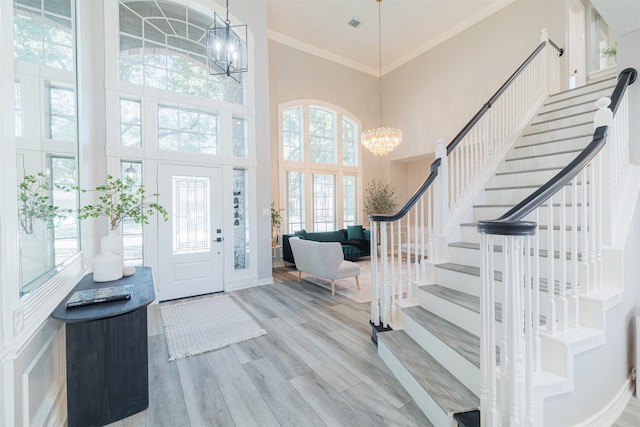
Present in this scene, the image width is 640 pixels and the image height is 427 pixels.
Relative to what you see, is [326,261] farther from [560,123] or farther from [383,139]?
[560,123]

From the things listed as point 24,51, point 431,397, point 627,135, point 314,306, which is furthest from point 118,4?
point 627,135

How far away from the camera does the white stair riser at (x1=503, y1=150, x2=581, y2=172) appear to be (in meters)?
2.98

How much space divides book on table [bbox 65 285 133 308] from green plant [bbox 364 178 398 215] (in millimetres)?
6474

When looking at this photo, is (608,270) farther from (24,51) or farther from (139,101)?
(139,101)

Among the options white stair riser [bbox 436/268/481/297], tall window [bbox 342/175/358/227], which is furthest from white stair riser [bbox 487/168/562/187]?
tall window [bbox 342/175/358/227]

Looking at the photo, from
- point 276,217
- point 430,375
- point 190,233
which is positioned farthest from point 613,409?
point 276,217

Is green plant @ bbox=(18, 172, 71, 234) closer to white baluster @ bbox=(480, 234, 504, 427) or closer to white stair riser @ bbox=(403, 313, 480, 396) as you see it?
white baluster @ bbox=(480, 234, 504, 427)

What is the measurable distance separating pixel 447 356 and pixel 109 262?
2742mm

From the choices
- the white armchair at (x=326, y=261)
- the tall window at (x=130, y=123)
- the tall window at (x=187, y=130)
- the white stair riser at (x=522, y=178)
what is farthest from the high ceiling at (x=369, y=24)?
the white armchair at (x=326, y=261)

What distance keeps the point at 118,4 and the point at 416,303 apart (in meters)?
5.39

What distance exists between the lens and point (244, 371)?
2314 mm

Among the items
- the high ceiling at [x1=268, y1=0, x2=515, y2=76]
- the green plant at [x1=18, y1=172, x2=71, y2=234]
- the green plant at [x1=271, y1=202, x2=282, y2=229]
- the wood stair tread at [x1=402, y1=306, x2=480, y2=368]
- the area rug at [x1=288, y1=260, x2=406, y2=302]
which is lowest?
the area rug at [x1=288, y1=260, x2=406, y2=302]

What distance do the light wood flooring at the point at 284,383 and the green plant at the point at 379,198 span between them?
486cm

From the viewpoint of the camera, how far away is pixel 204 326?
320cm
